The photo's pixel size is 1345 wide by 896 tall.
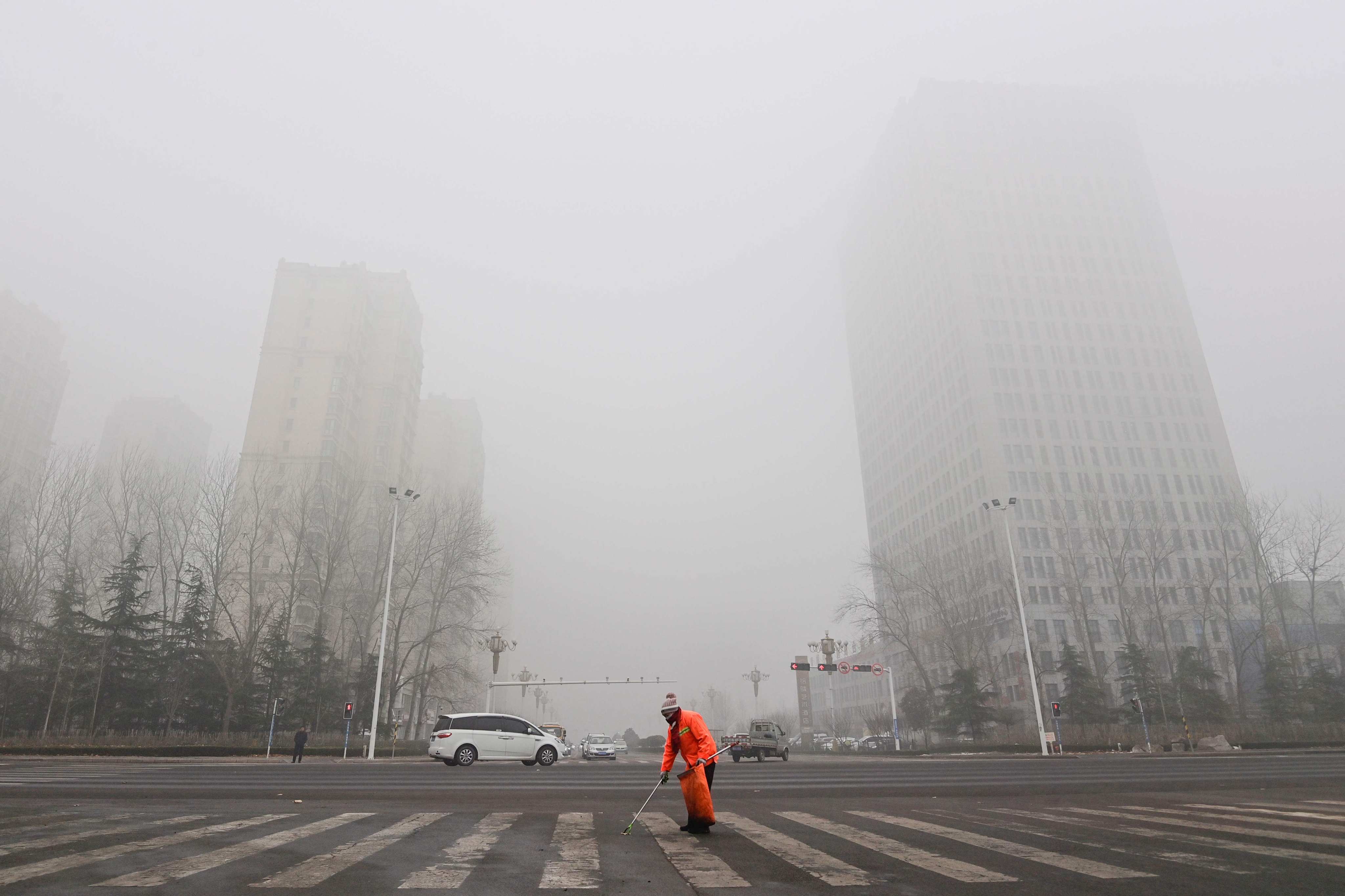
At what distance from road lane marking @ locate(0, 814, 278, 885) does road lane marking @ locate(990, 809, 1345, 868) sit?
430 inches

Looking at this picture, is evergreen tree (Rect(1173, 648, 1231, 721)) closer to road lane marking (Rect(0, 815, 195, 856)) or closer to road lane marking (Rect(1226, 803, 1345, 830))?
road lane marking (Rect(1226, 803, 1345, 830))

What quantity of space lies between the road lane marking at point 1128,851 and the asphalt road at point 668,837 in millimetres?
47

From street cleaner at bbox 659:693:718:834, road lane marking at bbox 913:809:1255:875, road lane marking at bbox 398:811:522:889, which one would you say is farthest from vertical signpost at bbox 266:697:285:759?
road lane marking at bbox 913:809:1255:875

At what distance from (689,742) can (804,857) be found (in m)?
2.28

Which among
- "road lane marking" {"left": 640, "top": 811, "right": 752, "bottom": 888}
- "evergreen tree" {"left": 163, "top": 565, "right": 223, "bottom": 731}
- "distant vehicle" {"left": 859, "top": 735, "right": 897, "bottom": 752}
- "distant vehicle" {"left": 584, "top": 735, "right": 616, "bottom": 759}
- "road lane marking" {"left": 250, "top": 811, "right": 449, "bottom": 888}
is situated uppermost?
"evergreen tree" {"left": 163, "top": 565, "right": 223, "bottom": 731}

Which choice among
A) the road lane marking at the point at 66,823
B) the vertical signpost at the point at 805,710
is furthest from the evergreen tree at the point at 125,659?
the vertical signpost at the point at 805,710

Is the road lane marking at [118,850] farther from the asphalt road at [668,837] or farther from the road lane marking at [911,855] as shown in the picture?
the road lane marking at [911,855]

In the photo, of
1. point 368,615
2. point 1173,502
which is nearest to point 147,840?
point 368,615

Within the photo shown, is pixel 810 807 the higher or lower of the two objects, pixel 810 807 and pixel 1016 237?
the lower

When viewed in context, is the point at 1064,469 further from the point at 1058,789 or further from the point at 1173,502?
the point at 1058,789

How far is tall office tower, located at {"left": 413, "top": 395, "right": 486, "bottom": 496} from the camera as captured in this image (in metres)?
134

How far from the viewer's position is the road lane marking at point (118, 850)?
5.99 meters

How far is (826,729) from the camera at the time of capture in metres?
150

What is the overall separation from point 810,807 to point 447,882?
8.46 metres
